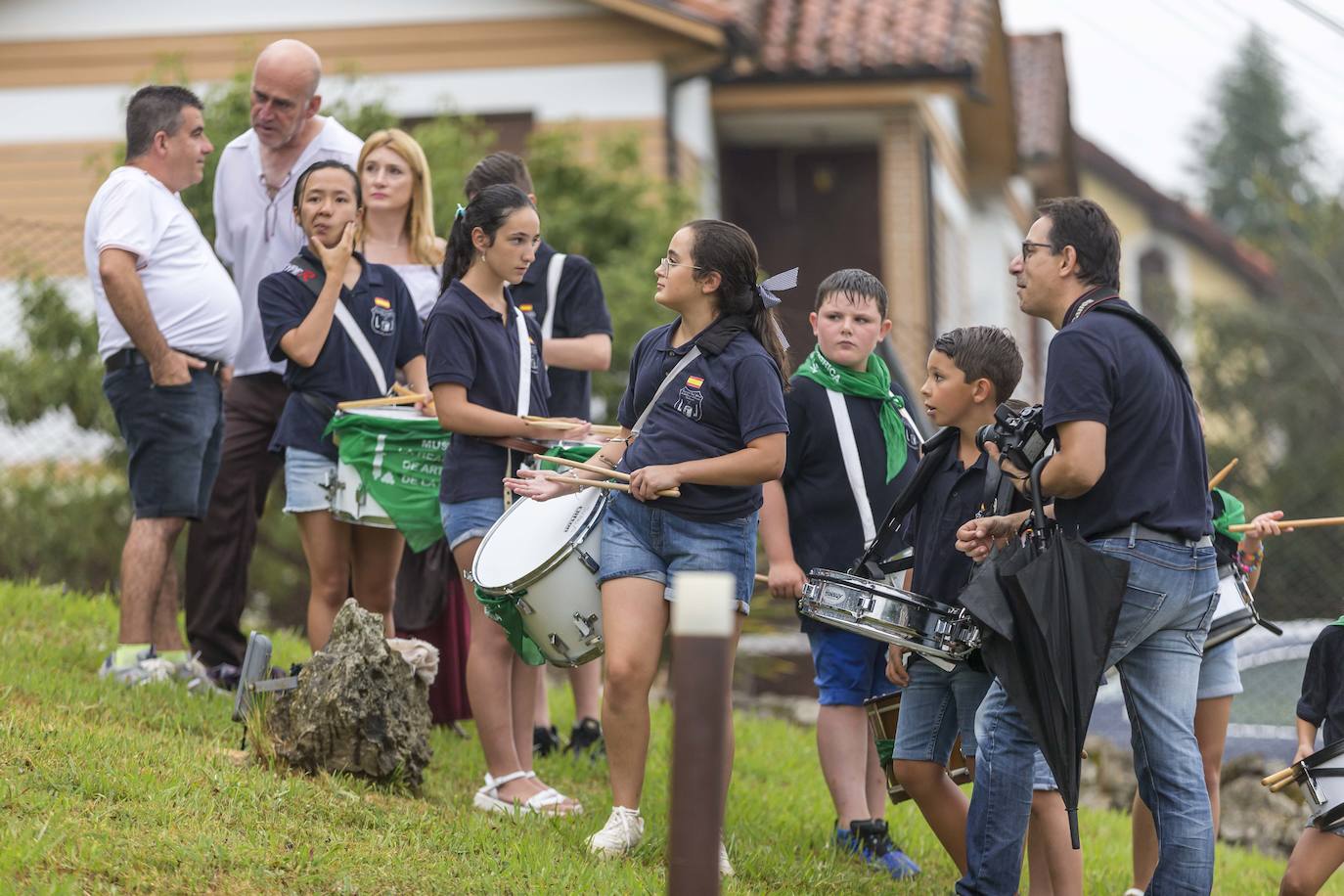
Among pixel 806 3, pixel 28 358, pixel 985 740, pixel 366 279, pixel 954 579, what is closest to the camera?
pixel 985 740

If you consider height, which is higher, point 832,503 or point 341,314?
point 341,314

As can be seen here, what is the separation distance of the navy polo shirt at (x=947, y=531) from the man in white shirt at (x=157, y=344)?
10.4 feet

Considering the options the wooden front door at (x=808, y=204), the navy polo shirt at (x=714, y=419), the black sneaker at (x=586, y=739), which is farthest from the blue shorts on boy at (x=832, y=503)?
the wooden front door at (x=808, y=204)

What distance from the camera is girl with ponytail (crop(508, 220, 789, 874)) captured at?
226 inches

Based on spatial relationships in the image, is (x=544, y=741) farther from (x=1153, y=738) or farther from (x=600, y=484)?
(x=1153, y=738)

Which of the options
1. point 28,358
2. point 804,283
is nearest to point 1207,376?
point 804,283

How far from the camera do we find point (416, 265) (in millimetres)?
7699

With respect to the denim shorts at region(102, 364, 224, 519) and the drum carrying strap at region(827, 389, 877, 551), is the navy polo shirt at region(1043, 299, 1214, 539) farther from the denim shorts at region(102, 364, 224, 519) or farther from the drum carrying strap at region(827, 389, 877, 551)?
the denim shorts at region(102, 364, 224, 519)

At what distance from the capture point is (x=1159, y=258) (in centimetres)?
3916

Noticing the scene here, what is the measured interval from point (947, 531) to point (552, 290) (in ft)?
7.61

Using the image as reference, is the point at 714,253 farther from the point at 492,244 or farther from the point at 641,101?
the point at 641,101

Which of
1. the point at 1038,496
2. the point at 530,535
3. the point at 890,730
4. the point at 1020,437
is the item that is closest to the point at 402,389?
the point at 530,535

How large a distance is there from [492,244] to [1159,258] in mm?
34831

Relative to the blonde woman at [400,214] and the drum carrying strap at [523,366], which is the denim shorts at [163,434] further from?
the drum carrying strap at [523,366]
